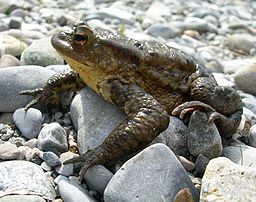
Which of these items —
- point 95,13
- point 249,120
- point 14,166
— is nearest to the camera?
point 14,166

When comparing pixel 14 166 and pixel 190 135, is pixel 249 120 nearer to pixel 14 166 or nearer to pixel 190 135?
pixel 190 135

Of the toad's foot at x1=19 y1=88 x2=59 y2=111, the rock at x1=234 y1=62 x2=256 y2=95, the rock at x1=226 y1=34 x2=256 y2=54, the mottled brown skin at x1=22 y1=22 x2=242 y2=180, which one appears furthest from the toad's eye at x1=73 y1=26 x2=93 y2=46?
the rock at x1=226 y1=34 x2=256 y2=54

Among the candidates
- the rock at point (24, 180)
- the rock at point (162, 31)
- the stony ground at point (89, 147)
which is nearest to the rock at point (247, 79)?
the stony ground at point (89, 147)

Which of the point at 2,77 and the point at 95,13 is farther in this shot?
the point at 95,13

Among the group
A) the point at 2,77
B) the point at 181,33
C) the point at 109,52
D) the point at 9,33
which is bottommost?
the point at 181,33

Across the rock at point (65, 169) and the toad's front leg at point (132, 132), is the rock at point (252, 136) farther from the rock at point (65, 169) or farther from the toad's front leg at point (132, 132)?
the rock at point (65, 169)

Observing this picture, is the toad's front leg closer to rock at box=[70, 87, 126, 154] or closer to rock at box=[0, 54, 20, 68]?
rock at box=[70, 87, 126, 154]

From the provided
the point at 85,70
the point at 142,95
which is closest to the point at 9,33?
the point at 85,70
